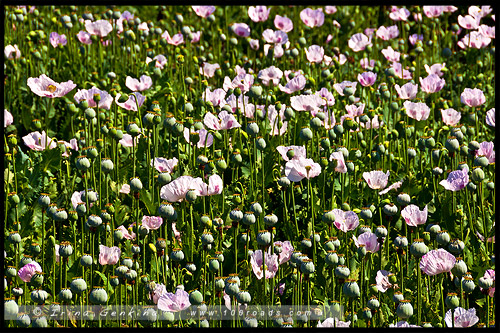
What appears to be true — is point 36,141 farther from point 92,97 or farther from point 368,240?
point 368,240

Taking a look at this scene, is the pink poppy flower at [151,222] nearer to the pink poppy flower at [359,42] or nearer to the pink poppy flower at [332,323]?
the pink poppy flower at [332,323]

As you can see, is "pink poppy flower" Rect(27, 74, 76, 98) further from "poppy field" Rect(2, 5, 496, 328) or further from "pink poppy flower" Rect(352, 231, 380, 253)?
"pink poppy flower" Rect(352, 231, 380, 253)

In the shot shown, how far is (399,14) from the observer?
4.62m

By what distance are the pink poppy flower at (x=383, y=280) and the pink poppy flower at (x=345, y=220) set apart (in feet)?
0.58

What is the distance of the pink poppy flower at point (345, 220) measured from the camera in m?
2.18

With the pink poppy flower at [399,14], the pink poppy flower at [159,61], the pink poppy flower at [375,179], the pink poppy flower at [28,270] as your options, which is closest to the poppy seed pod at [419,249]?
the pink poppy flower at [375,179]

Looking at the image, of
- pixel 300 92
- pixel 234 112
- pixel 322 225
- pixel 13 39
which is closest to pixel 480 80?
pixel 300 92

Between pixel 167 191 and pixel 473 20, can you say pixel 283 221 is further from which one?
pixel 473 20

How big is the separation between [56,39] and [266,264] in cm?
262

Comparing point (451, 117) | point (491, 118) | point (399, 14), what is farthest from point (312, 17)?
point (491, 118)

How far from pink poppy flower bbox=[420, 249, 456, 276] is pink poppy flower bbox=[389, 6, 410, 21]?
289 cm

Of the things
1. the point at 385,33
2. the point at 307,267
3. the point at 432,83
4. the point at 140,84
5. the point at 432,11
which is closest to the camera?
the point at 307,267

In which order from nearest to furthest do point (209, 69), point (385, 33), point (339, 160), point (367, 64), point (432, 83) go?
point (339, 160), point (432, 83), point (209, 69), point (367, 64), point (385, 33)

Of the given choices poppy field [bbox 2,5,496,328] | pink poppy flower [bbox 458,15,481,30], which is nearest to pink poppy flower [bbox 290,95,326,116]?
poppy field [bbox 2,5,496,328]
